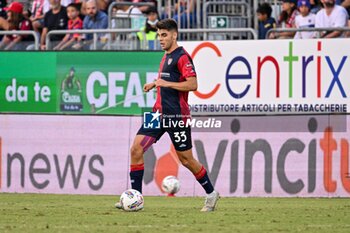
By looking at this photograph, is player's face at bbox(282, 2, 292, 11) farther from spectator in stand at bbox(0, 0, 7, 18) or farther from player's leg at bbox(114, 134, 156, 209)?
player's leg at bbox(114, 134, 156, 209)

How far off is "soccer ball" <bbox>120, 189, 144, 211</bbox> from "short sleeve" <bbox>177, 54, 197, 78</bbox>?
1.65 meters

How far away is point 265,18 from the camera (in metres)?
22.8

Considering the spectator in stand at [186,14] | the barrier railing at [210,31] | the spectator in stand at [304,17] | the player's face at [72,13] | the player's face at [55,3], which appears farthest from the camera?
the player's face at [55,3]

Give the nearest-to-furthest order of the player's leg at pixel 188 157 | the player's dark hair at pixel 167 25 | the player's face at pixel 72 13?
the player's dark hair at pixel 167 25 → the player's leg at pixel 188 157 → the player's face at pixel 72 13

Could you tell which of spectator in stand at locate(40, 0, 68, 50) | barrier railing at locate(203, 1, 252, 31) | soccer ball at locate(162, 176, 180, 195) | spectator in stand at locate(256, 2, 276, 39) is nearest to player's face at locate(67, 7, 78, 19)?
spectator in stand at locate(40, 0, 68, 50)

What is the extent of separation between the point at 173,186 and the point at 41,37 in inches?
310

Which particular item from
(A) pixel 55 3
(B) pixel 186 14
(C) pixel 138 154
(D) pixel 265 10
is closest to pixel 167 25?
(C) pixel 138 154

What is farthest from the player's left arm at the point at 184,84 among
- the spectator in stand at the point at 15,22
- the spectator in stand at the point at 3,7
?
the spectator in stand at the point at 3,7

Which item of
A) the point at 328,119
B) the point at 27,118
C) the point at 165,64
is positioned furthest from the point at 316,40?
the point at 165,64

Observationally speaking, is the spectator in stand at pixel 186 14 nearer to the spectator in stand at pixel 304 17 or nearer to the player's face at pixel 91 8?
the player's face at pixel 91 8

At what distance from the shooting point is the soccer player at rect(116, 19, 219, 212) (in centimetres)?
1394

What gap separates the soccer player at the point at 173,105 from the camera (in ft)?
45.7

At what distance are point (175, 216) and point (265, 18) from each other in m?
10.3

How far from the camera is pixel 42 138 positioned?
2056 centimetres
